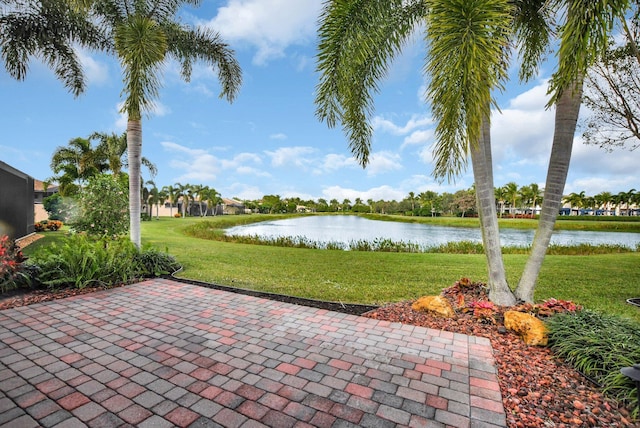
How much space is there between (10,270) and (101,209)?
99.7 inches

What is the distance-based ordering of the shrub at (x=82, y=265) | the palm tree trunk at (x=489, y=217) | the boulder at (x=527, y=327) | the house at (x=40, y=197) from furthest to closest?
the house at (x=40, y=197), the shrub at (x=82, y=265), the palm tree trunk at (x=489, y=217), the boulder at (x=527, y=327)

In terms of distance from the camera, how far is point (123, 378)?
2.48 metres

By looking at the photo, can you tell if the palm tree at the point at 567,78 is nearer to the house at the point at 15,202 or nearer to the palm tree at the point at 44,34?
the palm tree at the point at 44,34

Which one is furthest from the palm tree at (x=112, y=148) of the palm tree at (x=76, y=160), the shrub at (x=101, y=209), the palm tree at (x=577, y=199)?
the palm tree at (x=577, y=199)

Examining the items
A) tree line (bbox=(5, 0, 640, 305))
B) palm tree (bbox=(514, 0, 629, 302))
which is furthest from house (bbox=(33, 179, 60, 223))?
palm tree (bbox=(514, 0, 629, 302))

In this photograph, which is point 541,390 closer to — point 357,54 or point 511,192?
point 357,54

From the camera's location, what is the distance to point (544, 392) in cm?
238

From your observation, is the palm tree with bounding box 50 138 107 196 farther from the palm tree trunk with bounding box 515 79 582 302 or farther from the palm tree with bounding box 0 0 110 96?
the palm tree trunk with bounding box 515 79 582 302

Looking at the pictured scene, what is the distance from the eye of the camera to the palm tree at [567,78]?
2.53m

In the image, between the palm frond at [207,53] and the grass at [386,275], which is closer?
the grass at [386,275]

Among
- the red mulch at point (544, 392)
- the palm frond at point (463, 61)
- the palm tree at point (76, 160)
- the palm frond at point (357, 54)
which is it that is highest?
the palm tree at point (76, 160)

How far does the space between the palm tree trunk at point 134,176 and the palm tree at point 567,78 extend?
294 inches

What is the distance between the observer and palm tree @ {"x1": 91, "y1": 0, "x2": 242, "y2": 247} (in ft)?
19.9

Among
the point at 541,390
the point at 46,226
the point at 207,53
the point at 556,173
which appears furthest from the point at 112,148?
the point at 541,390
